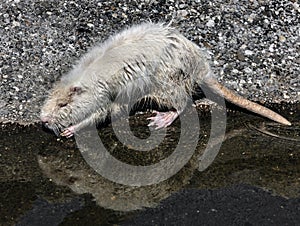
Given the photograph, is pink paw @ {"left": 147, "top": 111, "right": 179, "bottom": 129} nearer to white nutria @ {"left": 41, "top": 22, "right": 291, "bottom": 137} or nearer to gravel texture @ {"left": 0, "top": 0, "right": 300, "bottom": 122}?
white nutria @ {"left": 41, "top": 22, "right": 291, "bottom": 137}

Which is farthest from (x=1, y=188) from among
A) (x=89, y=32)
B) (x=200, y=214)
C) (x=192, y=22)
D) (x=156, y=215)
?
(x=192, y=22)

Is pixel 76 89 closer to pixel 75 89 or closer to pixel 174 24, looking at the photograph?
pixel 75 89

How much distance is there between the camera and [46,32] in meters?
6.96

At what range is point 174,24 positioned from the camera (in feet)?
23.4

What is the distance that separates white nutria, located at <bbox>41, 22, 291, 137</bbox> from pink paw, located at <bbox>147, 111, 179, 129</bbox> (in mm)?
44

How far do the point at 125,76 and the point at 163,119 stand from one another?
0.64 meters

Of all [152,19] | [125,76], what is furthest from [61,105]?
[152,19]

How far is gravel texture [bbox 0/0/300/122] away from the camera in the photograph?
6609 mm

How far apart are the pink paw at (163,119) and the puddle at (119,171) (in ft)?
0.23

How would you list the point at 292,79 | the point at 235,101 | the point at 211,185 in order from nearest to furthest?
the point at 211,185, the point at 235,101, the point at 292,79

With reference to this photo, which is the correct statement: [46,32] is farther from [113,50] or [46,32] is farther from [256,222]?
[256,222]

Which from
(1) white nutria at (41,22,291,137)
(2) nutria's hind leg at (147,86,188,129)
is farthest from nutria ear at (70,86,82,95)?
(2) nutria's hind leg at (147,86,188,129)

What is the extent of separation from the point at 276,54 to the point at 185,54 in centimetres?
142

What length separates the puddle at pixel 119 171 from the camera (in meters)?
5.41
